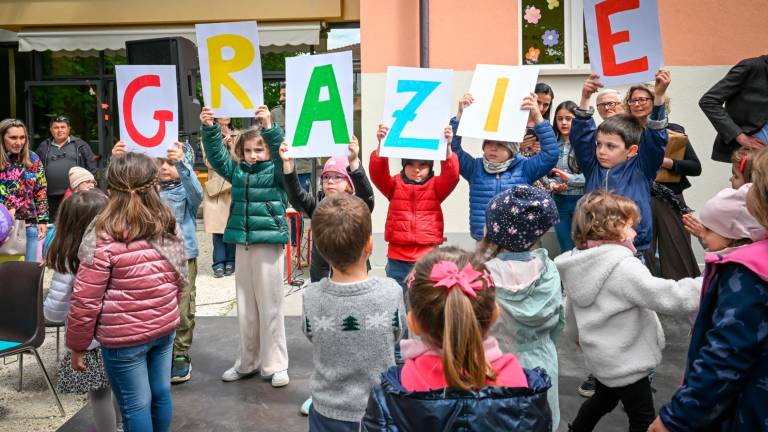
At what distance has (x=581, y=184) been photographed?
17.2 feet

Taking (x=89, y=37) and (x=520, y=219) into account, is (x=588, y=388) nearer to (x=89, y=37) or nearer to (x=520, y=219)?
(x=520, y=219)

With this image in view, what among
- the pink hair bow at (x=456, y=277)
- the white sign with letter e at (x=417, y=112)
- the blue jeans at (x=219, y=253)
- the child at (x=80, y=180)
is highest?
the white sign with letter e at (x=417, y=112)

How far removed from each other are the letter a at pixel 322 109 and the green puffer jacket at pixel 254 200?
0.30m

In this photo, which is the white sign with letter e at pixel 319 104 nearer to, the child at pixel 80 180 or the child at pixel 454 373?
the child at pixel 80 180

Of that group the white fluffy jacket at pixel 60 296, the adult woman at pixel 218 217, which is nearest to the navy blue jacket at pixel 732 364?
the white fluffy jacket at pixel 60 296

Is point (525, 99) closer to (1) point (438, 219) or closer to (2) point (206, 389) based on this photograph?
(1) point (438, 219)

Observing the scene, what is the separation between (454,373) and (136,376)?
1863 mm

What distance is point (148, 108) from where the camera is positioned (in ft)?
14.1

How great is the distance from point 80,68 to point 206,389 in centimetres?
1062

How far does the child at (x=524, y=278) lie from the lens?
271 cm

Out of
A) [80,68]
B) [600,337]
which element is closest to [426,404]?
[600,337]

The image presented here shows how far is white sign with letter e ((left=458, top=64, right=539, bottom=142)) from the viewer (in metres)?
4.22

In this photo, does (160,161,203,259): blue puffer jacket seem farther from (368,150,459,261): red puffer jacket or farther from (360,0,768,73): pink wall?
(360,0,768,73): pink wall

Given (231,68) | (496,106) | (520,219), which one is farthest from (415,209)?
(520,219)
